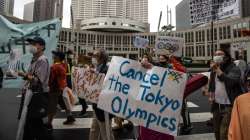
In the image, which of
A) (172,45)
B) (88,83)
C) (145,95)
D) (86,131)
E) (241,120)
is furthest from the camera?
(172,45)

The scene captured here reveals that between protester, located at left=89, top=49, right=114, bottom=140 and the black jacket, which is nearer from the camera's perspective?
the black jacket

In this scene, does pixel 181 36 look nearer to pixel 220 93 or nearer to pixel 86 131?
pixel 86 131

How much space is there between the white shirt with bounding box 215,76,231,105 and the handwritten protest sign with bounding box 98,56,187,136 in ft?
2.59

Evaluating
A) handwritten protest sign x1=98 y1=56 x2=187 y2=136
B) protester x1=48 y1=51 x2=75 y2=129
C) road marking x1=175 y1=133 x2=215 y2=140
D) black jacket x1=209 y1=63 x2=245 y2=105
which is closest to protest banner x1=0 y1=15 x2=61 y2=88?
protester x1=48 y1=51 x2=75 y2=129

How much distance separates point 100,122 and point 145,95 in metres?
1.02

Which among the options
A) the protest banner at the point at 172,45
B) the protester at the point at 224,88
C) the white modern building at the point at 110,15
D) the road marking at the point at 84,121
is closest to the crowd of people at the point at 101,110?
the protester at the point at 224,88

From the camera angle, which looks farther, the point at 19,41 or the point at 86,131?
the point at 19,41

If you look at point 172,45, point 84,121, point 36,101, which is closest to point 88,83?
point 36,101

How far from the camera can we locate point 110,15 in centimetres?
16700

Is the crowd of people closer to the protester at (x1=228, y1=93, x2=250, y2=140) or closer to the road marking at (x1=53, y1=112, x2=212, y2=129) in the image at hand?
the protester at (x1=228, y1=93, x2=250, y2=140)

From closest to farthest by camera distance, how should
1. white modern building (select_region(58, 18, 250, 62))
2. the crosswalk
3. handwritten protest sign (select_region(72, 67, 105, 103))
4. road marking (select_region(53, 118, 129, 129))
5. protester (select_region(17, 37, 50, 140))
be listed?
protester (select_region(17, 37, 50, 140)) < handwritten protest sign (select_region(72, 67, 105, 103)) < the crosswalk < road marking (select_region(53, 118, 129, 129)) < white modern building (select_region(58, 18, 250, 62))

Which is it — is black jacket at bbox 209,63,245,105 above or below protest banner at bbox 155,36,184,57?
below

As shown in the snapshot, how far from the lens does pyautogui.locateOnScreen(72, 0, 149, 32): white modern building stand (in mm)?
139000

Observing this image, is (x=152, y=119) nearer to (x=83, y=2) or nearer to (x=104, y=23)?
(x=104, y=23)
